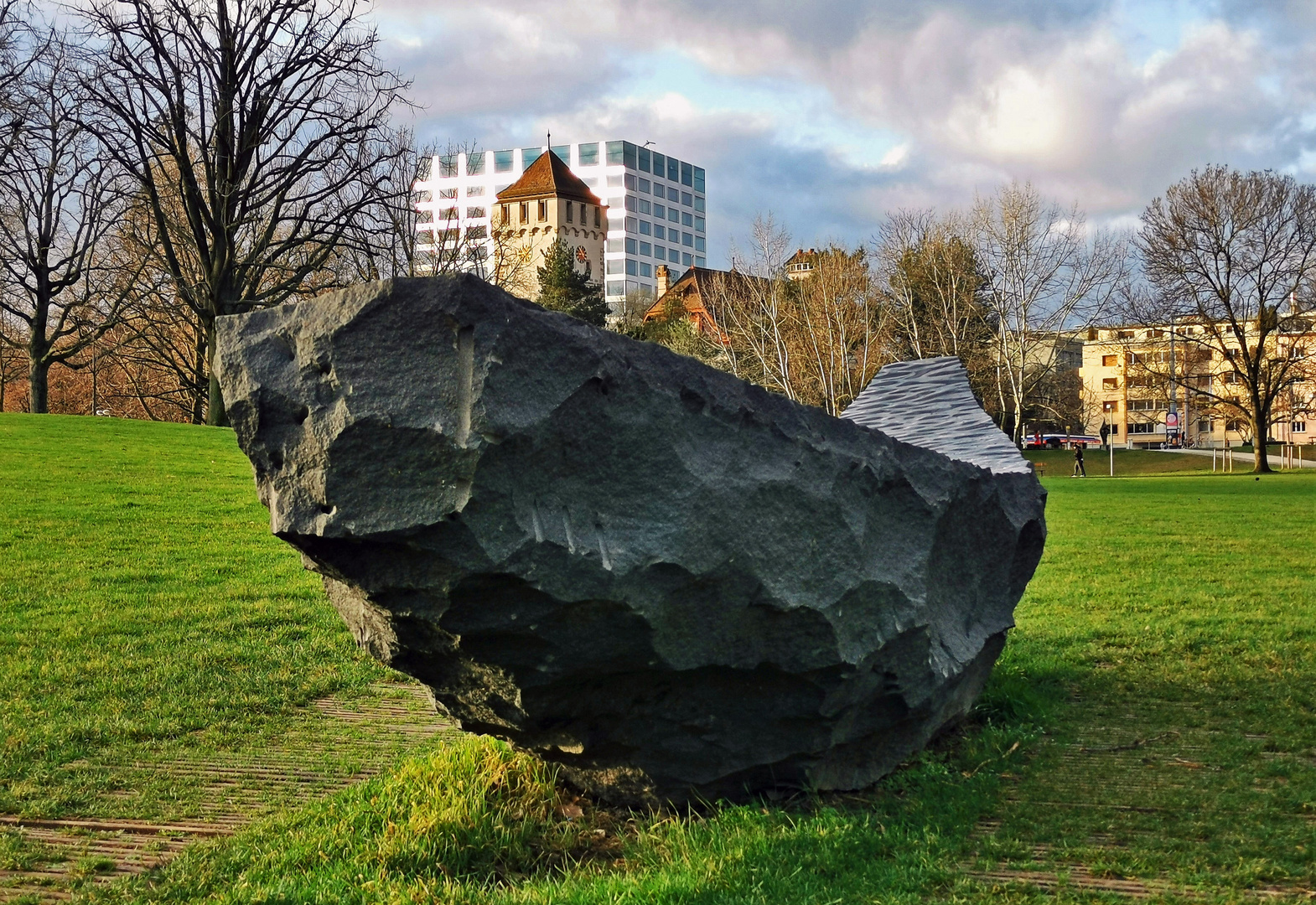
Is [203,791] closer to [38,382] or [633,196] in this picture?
[38,382]

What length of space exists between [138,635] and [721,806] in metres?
6.02

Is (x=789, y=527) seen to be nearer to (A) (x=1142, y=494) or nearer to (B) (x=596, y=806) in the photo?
(B) (x=596, y=806)

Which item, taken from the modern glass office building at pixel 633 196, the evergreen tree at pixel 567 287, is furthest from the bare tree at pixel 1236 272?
the modern glass office building at pixel 633 196

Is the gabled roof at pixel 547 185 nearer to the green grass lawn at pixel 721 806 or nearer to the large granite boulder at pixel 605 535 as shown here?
the green grass lawn at pixel 721 806

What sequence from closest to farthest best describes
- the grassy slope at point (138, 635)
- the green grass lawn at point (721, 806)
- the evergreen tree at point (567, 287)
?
the green grass lawn at point (721, 806) < the grassy slope at point (138, 635) < the evergreen tree at point (567, 287)

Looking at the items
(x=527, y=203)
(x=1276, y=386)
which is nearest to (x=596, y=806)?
(x=1276, y=386)

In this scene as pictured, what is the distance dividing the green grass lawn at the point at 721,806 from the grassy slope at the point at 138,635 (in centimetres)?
3

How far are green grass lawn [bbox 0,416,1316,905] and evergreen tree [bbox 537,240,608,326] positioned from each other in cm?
4106

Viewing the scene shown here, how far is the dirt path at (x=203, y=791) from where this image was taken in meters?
4.47

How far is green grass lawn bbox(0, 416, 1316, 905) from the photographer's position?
165 inches

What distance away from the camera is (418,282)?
363 centimetres

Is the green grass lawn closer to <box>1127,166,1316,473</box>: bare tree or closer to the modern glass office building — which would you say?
<box>1127,166,1316,473</box>: bare tree

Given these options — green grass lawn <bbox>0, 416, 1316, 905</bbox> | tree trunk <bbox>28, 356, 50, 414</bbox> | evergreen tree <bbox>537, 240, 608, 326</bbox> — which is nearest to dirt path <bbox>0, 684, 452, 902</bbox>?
green grass lawn <bbox>0, 416, 1316, 905</bbox>

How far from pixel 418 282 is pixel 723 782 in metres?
2.66
